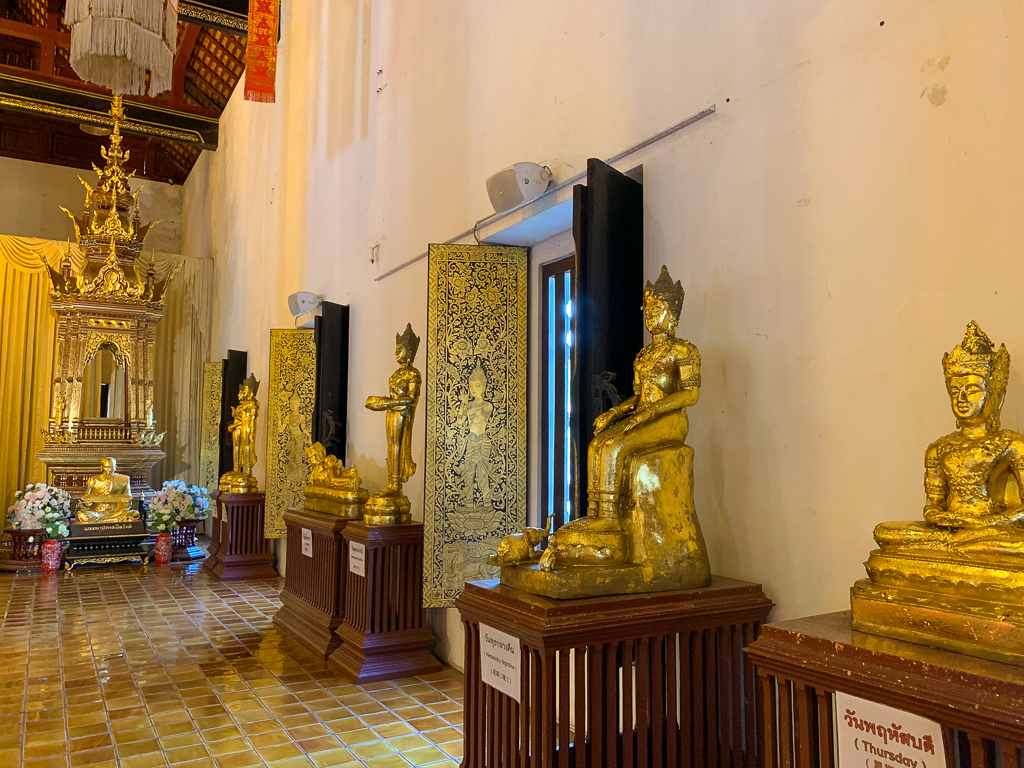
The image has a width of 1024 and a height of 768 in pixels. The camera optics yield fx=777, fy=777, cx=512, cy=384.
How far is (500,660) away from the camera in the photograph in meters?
2.05

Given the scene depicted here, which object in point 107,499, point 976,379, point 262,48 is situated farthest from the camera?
point 107,499

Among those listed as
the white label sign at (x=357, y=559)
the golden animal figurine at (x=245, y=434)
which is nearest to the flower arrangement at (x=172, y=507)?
the golden animal figurine at (x=245, y=434)

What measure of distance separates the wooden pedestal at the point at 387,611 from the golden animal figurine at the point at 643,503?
2.09 metres

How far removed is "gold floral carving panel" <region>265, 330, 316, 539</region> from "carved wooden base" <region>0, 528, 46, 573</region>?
3.05m

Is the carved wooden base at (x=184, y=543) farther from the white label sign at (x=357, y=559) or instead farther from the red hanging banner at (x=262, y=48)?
the white label sign at (x=357, y=559)

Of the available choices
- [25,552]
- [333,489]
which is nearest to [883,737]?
[333,489]

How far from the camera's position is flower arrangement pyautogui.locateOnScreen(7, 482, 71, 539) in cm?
771

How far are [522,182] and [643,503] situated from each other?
1.82 metres

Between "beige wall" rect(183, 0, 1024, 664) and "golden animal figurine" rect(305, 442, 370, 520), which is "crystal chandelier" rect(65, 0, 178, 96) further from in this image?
"golden animal figurine" rect(305, 442, 370, 520)

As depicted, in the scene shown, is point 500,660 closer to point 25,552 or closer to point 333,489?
point 333,489

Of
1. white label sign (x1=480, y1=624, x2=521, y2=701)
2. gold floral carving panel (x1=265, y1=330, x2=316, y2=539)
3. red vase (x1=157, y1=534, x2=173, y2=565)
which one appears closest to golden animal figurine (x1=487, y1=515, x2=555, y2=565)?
white label sign (x1=480, y1=624, x2=521, y2=701)

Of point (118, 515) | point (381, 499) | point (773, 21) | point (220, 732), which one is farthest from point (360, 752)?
point (118, 515)

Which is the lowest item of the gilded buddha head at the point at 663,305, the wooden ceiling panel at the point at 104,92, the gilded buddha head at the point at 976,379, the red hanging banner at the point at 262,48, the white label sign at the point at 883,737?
the white label sign at the point at 883,737

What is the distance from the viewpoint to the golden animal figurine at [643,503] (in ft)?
6.74
